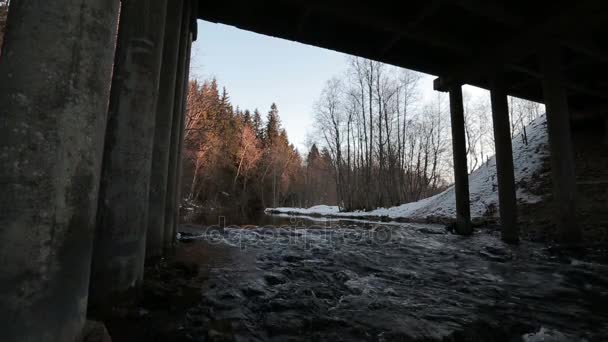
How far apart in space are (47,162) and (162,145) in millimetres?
3865

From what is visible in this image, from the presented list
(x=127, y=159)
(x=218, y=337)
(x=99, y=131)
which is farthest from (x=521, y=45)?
(x=99, y=131)

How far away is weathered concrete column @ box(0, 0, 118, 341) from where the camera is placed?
1.60 metres

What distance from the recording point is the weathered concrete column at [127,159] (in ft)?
10.1

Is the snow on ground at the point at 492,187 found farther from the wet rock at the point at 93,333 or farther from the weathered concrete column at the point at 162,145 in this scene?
→ the wet rock at the point at 93,333

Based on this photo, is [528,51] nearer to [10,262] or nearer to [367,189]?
[10,262]

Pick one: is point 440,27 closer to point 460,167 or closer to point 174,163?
point 460,167

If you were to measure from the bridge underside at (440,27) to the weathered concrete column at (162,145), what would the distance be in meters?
3.43

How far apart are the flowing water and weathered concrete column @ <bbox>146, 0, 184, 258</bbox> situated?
99cm

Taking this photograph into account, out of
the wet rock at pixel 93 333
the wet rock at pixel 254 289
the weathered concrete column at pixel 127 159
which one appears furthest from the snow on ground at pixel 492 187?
the wet rock at pixel 93 333

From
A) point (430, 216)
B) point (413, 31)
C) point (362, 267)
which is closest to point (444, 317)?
point (362, 267)

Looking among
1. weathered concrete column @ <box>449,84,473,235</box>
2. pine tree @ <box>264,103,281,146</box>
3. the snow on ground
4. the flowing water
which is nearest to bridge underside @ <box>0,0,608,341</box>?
the flowing water

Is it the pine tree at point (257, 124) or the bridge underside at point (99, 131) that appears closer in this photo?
the bridge underside at point (99, 131)

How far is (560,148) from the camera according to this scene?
830 centimetres

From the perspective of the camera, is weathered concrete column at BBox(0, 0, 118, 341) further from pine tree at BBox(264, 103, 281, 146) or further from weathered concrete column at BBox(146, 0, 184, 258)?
pine tree at BBox(264, 103, 281, 146)
